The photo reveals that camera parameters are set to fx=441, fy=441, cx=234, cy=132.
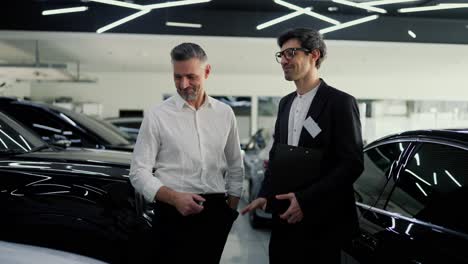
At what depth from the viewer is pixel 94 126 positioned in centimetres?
486

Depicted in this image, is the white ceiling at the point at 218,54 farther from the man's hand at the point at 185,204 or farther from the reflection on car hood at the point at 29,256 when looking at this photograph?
the reflection on car hood at the point at 29,256

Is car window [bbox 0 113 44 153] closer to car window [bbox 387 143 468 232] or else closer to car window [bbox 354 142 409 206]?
car window [bbox 354 142 409 206]

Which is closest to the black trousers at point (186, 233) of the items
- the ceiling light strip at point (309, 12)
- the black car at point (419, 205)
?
the black car at point (419, 205)

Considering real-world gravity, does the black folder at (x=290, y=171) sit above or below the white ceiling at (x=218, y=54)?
below

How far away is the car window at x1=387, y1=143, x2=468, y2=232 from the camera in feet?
4.86

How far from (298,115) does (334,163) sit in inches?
9.0

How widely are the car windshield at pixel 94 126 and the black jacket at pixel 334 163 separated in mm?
3499

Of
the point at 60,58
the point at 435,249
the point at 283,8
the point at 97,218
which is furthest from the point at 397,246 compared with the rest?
the point at 60,58

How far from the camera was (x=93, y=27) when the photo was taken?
6.26 m

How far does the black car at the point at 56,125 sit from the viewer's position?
14.7ft

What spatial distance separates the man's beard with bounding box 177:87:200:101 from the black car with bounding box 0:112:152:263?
89 cm

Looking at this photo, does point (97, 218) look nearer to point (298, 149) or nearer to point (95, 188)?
point (95, 188)

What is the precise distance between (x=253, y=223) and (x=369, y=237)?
3.12m

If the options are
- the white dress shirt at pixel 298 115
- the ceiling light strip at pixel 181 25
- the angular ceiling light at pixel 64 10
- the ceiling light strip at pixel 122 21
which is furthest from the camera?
the ceiling light strip at pixel 181 25
